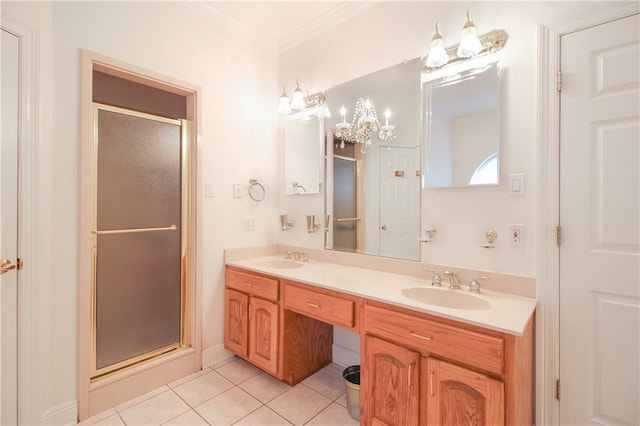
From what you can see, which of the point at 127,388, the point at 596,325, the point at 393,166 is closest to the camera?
the point at 596,325

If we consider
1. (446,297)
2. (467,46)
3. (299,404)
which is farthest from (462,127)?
(299,404)

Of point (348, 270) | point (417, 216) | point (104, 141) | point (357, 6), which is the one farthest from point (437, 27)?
point (104, 141)

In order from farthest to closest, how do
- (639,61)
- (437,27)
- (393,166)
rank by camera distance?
1. (393,166)
2. (437,27)
3. (639,61)

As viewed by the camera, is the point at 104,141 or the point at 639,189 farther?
the point at 104,141

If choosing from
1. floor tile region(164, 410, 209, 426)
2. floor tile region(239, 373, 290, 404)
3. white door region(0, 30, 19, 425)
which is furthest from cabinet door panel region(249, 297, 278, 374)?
white door region(0, 30, 19, 425)

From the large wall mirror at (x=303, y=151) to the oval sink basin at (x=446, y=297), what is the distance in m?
1.17

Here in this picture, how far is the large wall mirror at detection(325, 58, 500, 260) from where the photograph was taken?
1.69 m

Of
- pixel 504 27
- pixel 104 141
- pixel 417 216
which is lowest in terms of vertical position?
pixel 417 216

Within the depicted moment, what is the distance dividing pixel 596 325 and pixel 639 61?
3.89ft

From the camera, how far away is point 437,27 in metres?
1.77

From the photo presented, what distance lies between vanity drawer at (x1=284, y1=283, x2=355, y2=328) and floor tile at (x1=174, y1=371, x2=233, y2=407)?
0.75 metres

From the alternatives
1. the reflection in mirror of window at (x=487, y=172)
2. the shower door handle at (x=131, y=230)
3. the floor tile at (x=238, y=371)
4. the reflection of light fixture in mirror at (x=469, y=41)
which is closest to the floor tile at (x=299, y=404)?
the floor tile at (x=238, y=371)

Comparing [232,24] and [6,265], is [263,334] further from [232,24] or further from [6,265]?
[232,24]

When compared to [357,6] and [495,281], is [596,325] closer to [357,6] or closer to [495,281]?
[495,281]
